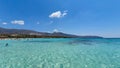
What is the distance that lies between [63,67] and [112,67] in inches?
134

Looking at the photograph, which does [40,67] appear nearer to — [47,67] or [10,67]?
[47,67]

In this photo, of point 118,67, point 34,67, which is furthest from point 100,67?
point 34,67

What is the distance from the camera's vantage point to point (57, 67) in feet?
32.1

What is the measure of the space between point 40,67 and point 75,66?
97.2 inches

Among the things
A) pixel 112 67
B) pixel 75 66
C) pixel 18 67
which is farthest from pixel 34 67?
pixel 112 67

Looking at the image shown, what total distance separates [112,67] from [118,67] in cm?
39

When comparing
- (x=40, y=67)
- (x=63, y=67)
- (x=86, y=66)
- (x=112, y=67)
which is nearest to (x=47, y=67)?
(x=40, y=67)

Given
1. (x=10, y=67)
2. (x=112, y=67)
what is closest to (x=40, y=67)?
(x=10, y=67)

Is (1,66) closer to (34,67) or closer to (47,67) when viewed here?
(34,67)

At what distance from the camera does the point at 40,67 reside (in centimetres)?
976

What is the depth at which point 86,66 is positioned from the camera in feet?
33.2

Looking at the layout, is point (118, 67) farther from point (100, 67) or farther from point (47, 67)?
point (47, 67)

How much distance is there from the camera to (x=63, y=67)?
32.0 feet

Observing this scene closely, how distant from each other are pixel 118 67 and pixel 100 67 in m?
1.21
